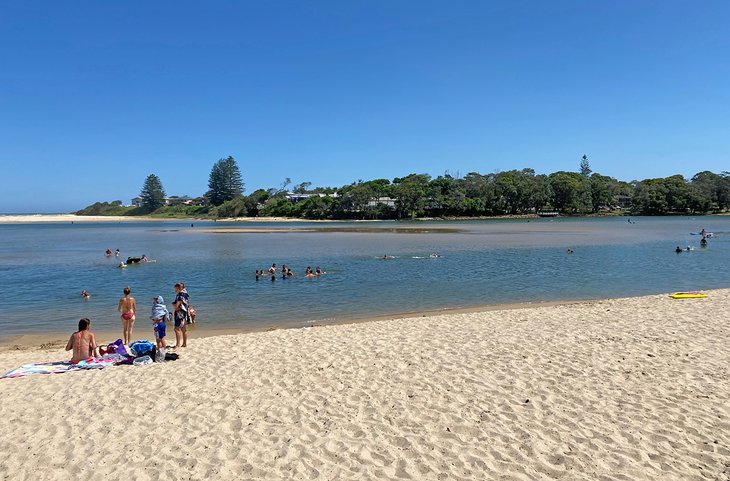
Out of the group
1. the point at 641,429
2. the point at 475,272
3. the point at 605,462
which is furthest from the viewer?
the point at 475,272

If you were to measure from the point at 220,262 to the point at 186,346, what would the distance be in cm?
2826

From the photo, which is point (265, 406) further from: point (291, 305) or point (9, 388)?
point (291, 305)

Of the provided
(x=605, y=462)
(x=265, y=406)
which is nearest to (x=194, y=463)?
(x=265, y=406)

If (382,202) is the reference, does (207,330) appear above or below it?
below

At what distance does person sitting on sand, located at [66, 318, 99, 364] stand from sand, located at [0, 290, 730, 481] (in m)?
0.78

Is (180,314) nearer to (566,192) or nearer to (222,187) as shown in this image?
(566,192)

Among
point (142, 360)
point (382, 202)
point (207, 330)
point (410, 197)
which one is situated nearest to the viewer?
point (142, 360)

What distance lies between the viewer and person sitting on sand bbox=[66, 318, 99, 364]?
35.0 feet

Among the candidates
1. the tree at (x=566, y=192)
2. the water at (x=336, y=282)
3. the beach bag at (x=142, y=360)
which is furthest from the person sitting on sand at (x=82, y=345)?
the tree at (x=566, y=192)

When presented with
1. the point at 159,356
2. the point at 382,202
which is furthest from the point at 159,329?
the point at 382,202

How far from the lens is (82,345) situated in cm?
1075

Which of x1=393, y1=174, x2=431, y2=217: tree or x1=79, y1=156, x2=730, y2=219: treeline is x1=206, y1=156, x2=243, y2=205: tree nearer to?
x1=79, y1=156, x2=730, y2=219: treeline

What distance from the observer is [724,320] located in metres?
13.1

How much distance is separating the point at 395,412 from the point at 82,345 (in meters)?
7.56
